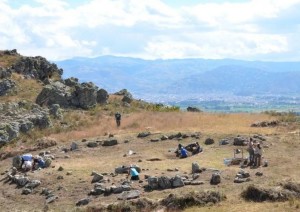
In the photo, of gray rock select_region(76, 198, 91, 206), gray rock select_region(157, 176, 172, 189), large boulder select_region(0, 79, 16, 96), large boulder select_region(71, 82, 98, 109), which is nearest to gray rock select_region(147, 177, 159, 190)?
gray rock select_region(157, 176, 172, 189)

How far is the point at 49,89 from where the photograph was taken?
222 feet

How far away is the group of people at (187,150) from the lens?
4012 centimetres

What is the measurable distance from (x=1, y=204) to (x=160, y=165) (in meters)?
11.4

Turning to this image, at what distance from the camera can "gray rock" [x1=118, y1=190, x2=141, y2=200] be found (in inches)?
1135

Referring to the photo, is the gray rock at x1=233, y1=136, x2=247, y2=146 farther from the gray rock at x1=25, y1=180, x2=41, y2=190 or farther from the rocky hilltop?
the rocky hilltop

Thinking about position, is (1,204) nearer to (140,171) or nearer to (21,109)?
(140,171)

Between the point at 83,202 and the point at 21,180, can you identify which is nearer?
the point at 83,202

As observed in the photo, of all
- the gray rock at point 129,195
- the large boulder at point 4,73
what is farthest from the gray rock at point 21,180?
the large boulder at point 4,73

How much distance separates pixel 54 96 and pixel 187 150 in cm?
3064

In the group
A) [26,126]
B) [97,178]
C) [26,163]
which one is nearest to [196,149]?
[97,178]

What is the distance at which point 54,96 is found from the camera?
6788cm

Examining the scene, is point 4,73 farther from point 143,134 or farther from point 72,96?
point 143,134

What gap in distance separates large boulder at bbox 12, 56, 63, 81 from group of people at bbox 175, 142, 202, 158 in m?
44.3

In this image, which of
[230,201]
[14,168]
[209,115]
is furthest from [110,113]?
[230,201]
